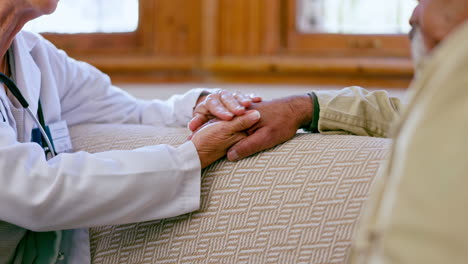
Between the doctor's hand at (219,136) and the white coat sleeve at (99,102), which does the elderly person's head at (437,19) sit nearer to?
the doctor's hand at (219,136)

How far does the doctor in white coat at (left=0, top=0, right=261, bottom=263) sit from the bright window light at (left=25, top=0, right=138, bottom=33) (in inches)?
47.5

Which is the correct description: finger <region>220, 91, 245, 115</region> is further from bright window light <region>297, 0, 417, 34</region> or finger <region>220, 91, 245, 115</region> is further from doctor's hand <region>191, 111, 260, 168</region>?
bright window light <region>297, 0, 417, 34</region>

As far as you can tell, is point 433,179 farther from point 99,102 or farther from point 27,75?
point 99,102

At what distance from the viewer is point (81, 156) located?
1084mm

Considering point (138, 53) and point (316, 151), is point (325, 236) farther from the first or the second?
point (138, 53)

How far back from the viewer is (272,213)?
3.56 ft

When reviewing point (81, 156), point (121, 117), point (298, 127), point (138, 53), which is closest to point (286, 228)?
point (298, 127)

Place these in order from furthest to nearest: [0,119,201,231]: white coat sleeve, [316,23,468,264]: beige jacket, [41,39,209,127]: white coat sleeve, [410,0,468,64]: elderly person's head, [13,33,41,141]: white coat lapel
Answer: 1. [41,39,209,127]: white coat sleeve
2. [13,33,41,141]: white coat lapel
3. [0,119,201,231]: white coat sleeve
4. [410,0,468,64]: elderly person's head
5. [316,23,468,264]: beige jacket

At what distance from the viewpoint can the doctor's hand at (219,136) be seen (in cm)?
114

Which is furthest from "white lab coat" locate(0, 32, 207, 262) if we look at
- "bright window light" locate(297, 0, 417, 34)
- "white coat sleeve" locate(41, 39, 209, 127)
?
"bright window light" locate(297, 0, 417, 34)

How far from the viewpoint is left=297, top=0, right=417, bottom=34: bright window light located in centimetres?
252

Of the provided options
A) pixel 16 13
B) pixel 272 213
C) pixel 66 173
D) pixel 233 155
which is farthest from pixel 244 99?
pixel 16 13

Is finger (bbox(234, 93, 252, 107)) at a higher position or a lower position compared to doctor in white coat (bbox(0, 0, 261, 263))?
higher

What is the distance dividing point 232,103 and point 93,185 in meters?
0.33
